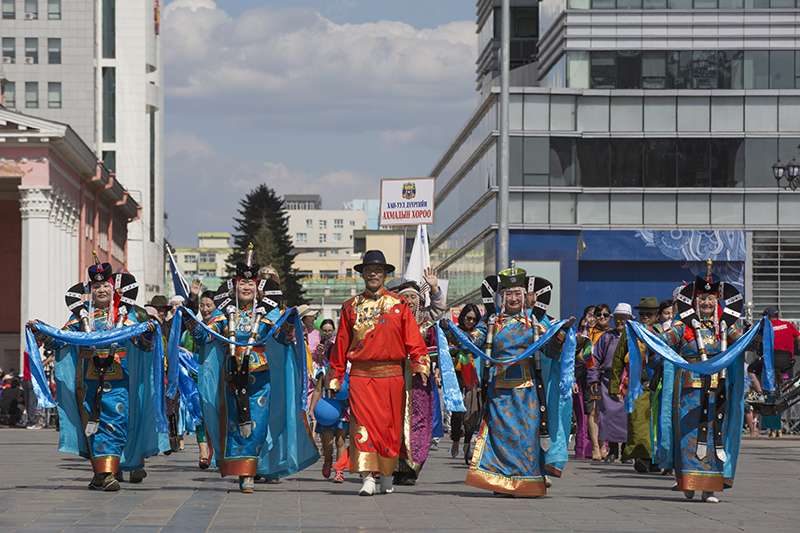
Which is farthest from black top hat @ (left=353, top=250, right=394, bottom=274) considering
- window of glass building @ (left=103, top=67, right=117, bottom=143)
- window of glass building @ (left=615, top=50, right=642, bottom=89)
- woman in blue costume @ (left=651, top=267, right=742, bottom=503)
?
window of glass building @ (left=103, top=67, right=117, bottom=143)

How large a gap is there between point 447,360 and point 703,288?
247 centimetres

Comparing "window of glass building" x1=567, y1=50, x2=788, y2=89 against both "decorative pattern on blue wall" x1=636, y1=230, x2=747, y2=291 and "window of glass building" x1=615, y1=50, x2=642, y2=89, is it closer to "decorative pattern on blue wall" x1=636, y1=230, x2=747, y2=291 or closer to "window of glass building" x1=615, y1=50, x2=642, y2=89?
"window of glass building" x1=615, y1=50, x2=642, y2=89

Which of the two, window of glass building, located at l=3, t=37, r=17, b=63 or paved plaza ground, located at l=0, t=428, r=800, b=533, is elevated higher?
window of glass building, located at l=3, t=37, r=17, b=63

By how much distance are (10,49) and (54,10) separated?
190 inches

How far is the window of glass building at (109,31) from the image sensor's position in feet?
246

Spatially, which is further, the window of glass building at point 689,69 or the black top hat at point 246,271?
the window of glass building at point 689,69

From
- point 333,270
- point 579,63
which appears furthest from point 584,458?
point 333,270

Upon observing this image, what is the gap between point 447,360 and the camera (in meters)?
11.5

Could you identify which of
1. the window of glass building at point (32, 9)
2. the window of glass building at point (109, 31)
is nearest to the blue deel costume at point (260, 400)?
the window of glass building at point (32, 9)

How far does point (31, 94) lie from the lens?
7288 centimetres

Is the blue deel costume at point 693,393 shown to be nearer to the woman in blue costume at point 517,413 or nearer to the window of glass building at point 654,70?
the woman in blue costume at point 517,413

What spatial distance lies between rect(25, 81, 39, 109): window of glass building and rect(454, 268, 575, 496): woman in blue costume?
66.1 m

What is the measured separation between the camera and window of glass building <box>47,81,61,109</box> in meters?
70.9

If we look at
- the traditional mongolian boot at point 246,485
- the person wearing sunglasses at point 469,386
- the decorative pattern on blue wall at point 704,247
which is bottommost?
the traditional mongolian boot at point 246,485
